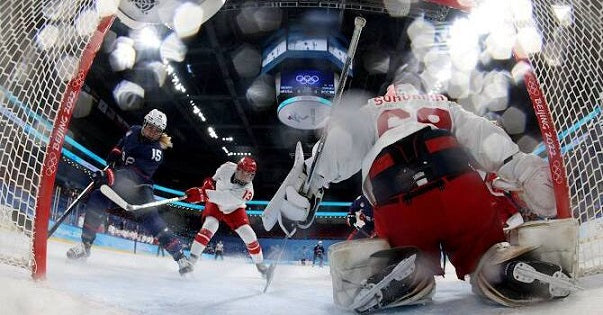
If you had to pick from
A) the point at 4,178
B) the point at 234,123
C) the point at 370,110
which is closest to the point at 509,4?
the point at 370,110

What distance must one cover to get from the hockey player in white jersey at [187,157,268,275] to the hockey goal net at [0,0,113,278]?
189cm

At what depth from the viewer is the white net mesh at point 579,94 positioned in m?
1.73

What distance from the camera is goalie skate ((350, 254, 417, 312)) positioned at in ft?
3.77

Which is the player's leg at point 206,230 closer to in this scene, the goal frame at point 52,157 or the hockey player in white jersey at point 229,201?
the hockey player in white jersey at point 229,201

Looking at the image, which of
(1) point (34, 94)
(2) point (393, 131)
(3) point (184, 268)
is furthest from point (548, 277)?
(3) point (184, 268)

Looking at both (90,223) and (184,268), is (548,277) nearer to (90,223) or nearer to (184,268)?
(184,268)

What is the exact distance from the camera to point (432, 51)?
8547 millimetres

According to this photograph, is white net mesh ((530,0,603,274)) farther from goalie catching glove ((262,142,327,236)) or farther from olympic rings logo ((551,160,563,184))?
goalie catching glove ((262,142,327,236))

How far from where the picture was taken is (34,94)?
1888 millimetres

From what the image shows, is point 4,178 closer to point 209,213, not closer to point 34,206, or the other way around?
point 34,206

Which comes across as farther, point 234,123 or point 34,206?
point 234,123

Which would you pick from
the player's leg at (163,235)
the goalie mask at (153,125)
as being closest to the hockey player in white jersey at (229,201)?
the player's leg at (163,235)

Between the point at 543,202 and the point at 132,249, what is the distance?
7.85 meters

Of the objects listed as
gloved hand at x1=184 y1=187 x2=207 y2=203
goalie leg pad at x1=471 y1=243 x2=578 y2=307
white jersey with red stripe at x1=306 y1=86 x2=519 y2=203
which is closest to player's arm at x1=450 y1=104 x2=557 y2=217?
white jersey with red stripe at x1=306 y1=86 x2=519 y2=203
